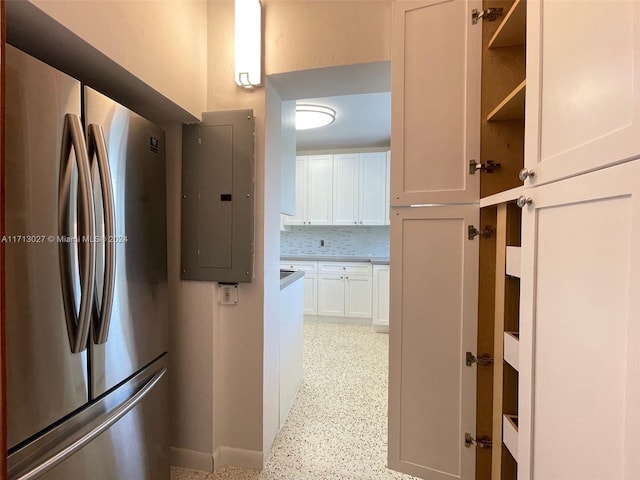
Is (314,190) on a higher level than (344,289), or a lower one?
higher

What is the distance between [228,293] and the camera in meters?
1.61

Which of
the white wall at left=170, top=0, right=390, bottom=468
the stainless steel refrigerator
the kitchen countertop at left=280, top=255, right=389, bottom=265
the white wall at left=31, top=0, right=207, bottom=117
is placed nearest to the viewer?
the stainless steel refrigerator

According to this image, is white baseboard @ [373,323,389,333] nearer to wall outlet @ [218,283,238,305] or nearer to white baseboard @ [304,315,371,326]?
white baseboard @ [304,315,371,326]

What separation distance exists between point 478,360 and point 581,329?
681 millimetres

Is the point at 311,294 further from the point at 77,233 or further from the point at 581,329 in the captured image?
the point at 581,329

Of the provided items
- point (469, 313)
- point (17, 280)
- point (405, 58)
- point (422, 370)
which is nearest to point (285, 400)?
point (422, 370)

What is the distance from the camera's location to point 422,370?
1334 millimetres

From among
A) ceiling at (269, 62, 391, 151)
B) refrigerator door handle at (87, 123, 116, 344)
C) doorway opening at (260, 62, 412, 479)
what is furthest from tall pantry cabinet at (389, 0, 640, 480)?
refrigerator door handle at (87, 123, 116, 344)

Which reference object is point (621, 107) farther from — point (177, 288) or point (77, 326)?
point (177, 288)

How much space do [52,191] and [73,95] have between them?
0.31 m

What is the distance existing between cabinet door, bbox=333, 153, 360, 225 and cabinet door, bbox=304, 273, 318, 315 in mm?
894

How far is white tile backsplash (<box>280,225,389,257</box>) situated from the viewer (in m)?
4.71

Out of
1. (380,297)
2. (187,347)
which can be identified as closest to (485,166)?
(187,347)

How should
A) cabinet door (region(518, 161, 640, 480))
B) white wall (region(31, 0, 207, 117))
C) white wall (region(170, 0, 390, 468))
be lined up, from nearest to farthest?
cabinet door (region(518, 161, 640, 480))
white wall (region(31, 0, 207, 117))
white wall (region(170, 0, 390, 468))
